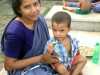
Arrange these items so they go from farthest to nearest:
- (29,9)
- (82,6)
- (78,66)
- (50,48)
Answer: (82,6) < (78,66) < (50,48) < (29,9)

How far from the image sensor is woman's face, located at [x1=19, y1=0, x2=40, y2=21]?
205cm

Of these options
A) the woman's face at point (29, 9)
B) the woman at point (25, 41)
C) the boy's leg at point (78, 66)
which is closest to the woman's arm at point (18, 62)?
the woman at point (25, 41)

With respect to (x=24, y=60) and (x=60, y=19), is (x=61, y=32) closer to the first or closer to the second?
(x=60, y=19)

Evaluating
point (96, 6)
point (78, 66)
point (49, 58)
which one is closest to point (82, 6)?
point (96, 6)

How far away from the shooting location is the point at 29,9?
2.08m

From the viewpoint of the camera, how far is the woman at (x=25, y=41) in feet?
6.72

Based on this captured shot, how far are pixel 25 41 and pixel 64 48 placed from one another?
15.4 inches

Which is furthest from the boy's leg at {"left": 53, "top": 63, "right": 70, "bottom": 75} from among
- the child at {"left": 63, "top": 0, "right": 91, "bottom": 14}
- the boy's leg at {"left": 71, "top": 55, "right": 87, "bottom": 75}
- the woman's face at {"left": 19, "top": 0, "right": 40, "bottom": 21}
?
the child at {"left": 63, "top": 0, "right": 91, "bottom": 14}

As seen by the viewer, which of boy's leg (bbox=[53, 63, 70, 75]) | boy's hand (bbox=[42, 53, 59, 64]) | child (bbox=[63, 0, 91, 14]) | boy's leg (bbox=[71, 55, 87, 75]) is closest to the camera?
boy's hand (bbox=[42, 53, 59, 64])

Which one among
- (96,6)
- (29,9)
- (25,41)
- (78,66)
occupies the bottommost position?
(78,66)

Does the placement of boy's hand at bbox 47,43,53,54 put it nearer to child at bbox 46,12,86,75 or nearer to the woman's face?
child at bbox 46,12,86,75

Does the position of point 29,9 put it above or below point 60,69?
above

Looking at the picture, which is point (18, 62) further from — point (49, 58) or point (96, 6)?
point (96, 6)

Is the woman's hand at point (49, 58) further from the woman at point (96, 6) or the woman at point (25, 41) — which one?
the woman at point (96, 6)
